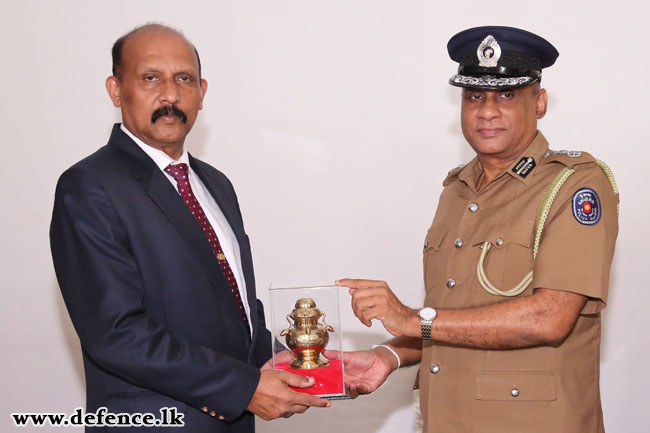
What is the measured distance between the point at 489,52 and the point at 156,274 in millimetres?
1231

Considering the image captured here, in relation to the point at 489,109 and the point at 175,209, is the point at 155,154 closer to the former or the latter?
the point at 175,209

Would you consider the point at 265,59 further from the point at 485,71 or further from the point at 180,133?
the point at 485,71

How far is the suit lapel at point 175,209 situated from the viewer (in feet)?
7.31

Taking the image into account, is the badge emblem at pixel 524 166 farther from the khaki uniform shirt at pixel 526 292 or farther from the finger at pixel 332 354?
the finger at pixel 332 354

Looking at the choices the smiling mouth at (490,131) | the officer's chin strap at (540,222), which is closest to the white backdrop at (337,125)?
the smiling mouth at (490,131)

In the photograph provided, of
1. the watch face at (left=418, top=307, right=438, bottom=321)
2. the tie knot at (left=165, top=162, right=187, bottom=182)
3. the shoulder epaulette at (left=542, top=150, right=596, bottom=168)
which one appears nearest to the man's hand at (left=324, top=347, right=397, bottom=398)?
the watch face at (left=418, top=307, right=438, bottom=321)

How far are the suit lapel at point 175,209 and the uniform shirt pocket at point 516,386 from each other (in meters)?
0.80

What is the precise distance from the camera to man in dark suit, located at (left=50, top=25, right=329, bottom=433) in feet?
6.84

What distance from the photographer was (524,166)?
2293 millimetres

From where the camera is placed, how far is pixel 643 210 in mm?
3695

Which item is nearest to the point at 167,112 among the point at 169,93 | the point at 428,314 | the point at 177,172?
the point at 169,93

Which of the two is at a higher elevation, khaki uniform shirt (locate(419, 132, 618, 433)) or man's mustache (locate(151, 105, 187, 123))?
man's mustache (locate(151, 105, 187, 123))

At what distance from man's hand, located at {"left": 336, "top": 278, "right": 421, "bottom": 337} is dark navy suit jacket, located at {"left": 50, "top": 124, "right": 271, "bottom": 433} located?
389 mm

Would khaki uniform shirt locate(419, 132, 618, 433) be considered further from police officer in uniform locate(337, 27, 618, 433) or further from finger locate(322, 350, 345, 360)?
finger locate(322, 350, 345, 360)
